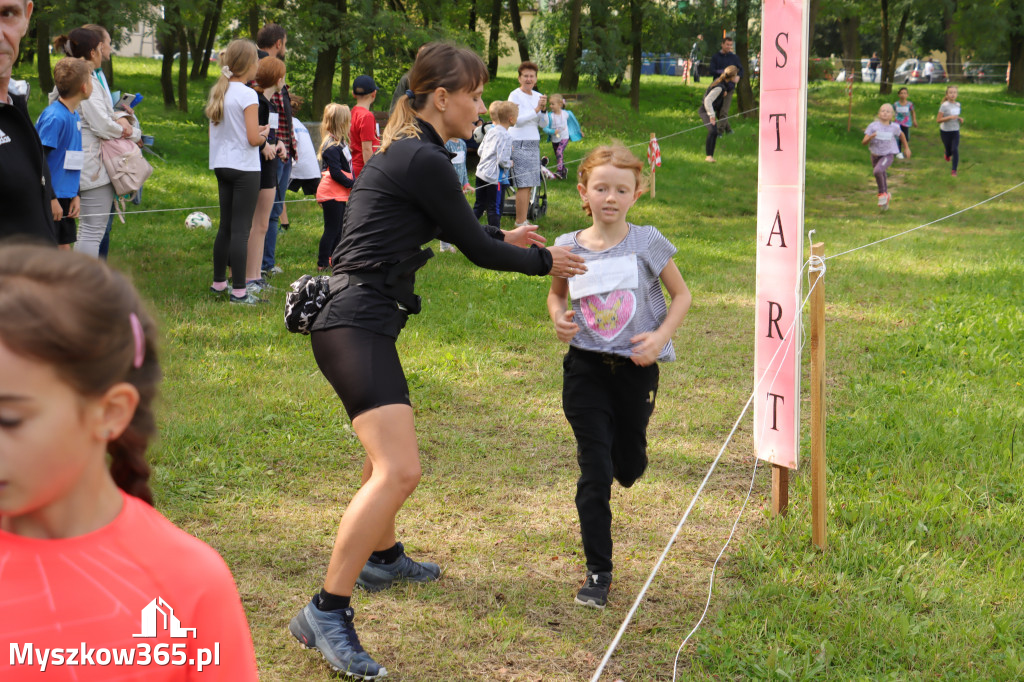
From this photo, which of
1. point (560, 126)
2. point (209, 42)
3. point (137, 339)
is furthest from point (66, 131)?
point (209, 42)

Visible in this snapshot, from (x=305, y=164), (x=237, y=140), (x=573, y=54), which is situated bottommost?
(x=305, y=164)

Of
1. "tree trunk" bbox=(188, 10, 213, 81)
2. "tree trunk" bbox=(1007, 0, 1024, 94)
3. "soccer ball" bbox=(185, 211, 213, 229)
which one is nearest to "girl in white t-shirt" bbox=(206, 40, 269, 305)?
"soccer ball" bbox=(185, 211, 213, 229)

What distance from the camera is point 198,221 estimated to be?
38.9ft

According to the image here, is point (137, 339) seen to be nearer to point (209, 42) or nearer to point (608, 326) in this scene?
point (608, 326)

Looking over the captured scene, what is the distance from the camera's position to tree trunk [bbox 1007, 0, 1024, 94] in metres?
37.8

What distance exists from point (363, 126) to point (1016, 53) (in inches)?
1506

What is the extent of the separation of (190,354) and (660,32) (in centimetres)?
2558

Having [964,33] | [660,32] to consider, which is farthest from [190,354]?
[964,33]

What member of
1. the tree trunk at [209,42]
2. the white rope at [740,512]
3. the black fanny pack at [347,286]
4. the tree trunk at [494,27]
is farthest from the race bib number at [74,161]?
the tree trunk at [209,42]

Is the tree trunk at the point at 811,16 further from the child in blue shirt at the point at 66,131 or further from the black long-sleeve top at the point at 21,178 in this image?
the child in blue shirt at the point at 66,131

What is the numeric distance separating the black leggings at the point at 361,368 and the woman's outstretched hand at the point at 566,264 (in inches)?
26.8

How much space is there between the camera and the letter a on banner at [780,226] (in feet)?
13.1

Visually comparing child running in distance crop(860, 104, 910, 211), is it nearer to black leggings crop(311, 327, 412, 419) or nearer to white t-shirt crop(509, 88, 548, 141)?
white t-shirt crop(509, 88, 548, 141)

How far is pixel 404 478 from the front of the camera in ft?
10.6
